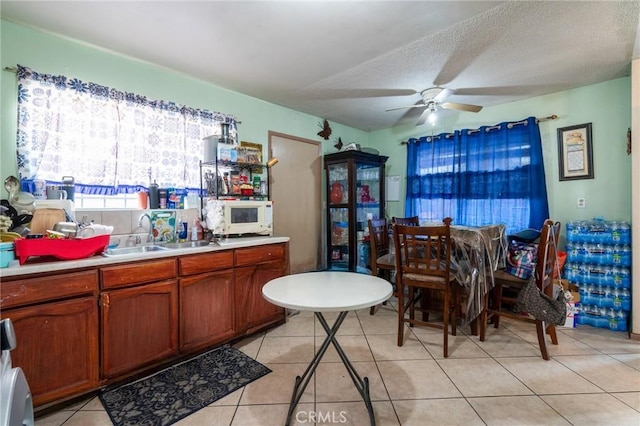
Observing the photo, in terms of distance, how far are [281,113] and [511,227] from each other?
122 inches

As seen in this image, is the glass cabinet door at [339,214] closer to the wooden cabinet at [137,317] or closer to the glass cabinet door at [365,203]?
the glass cabinet door at [365,203]

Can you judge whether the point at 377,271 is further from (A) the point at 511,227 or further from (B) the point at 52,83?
(B) the point at 52,83

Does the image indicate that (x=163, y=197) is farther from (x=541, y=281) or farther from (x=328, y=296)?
(x=541, y=281)

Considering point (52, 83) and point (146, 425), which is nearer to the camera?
point (146, 425)

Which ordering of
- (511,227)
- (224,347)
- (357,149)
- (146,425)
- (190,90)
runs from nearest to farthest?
(146,425)
(224,347)
(190,90)
(511,227)
(357,149)

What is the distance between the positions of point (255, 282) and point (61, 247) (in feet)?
4.23

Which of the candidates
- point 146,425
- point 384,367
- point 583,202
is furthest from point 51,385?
point 583,202

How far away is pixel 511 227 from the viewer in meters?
3.29

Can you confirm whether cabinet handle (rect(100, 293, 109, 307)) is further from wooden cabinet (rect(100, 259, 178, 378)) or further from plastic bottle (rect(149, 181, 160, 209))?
plastic bottle (rect(149, 181, 160, 209))

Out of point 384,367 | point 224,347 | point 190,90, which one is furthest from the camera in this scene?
point 190,90

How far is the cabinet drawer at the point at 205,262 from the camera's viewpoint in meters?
1.97

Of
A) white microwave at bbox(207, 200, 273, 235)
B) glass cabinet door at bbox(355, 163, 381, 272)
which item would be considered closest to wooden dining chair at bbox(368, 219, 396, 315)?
glass cabinet door at bbox(355, 163, 381, 272)

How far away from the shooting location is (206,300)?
2.08m

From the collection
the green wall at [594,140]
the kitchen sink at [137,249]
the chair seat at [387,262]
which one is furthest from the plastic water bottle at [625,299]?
the kitchen sink at [137,249]
